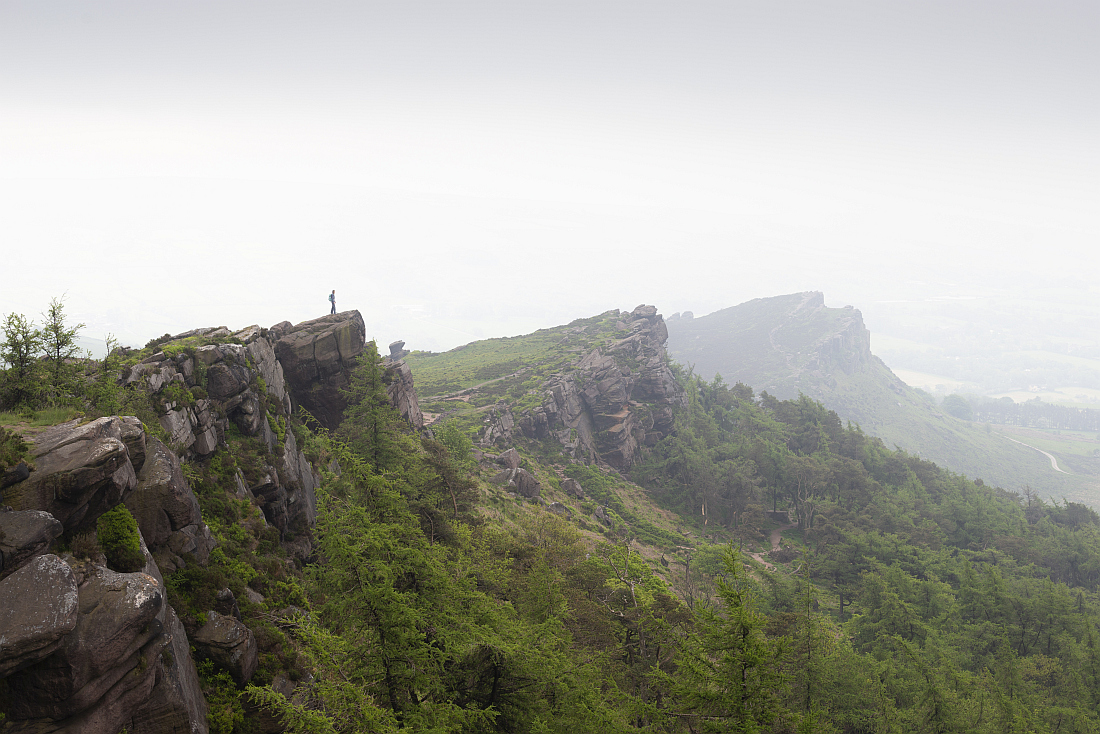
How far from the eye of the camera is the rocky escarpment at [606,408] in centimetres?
10475

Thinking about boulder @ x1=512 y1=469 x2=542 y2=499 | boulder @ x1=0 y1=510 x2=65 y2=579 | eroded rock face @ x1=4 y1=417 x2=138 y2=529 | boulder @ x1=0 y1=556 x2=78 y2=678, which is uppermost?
eroded rock face @ x1=4 y1=417 x2=138 y2=529

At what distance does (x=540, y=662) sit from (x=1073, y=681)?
61.1 m

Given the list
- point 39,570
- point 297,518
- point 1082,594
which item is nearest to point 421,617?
point 39,570

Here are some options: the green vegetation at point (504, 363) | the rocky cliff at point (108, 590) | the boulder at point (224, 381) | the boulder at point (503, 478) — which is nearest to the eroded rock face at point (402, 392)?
the boulder at point (503, 478)

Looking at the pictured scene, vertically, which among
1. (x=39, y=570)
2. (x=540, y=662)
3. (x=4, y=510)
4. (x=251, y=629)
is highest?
(x=4, y=510)

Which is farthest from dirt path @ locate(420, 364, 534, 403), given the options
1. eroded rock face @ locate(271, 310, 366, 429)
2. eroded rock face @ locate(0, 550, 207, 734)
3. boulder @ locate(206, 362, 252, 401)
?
eroded rock face @ locate(0, 550, 207, 734)

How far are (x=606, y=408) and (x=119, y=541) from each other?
11046 centimetres

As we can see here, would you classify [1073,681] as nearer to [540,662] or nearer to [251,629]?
[540,662]

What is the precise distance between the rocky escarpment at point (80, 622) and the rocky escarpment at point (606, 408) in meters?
73.7

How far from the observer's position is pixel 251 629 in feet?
70.8

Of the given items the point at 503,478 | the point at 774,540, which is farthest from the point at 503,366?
the point at 774,540

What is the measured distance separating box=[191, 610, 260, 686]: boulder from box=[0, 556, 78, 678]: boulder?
6780 millimetres

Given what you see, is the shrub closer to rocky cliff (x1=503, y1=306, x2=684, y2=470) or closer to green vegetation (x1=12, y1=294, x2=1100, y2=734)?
green vegetation (x1=12, y1=294, x2=1100, y2=734)

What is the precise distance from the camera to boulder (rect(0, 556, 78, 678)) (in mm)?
12148
